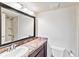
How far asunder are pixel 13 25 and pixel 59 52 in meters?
0.71

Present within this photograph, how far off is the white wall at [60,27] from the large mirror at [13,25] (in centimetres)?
24

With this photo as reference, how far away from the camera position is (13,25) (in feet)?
5.01

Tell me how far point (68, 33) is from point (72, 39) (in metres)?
0.09

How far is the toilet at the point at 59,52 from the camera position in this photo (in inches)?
54.0

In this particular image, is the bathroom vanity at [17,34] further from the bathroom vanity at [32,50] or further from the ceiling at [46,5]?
the ceiling at [46,5]

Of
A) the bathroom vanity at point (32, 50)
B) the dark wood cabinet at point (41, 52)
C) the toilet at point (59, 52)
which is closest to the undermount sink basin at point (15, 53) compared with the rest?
the bathroom vanity at point (32, 50)

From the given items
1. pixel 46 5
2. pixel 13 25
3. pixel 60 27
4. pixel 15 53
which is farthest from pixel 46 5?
pixel 15 53

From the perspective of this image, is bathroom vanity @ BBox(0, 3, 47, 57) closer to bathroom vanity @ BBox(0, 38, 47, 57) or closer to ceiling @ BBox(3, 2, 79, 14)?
bathroom vanity @ BBox(0, 38, 47, 57)

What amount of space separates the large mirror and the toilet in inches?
16.2

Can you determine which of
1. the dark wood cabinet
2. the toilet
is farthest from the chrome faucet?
the toilet

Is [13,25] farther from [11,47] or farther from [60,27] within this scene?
[60,27]

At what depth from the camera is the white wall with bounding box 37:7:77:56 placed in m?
1.37

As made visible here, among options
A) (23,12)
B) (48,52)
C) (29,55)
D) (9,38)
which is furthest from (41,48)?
(23,12)

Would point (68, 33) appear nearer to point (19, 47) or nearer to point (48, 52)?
point (48, 52)
